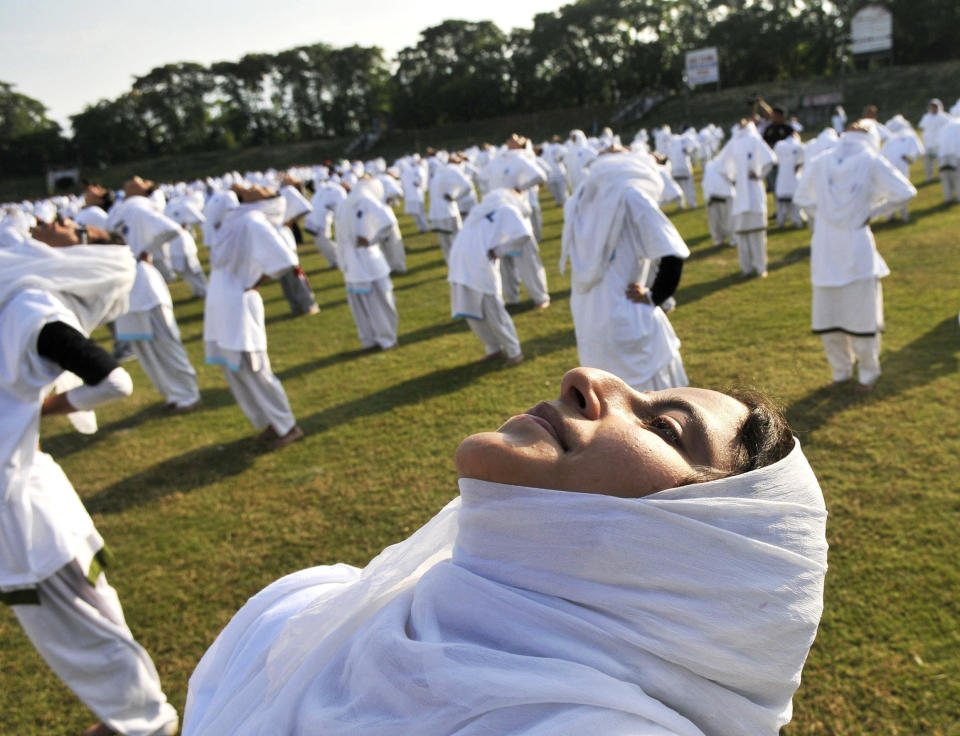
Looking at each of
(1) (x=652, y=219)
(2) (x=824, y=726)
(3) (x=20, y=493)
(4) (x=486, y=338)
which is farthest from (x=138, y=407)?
(2) (x=824, y=726)

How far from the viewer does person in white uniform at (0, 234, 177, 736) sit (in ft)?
8.09

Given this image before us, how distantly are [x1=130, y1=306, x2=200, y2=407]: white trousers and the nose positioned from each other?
6.97m

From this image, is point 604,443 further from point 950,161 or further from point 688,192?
point 688,192

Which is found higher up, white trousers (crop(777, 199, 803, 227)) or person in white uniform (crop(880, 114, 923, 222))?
person in white uniform (crop(880, 114, 923, 222))

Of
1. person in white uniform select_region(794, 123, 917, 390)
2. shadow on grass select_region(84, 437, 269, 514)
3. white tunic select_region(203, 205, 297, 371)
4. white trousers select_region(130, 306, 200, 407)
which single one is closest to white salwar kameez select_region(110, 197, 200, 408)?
white trousers select_region(130, 306, 200, 407)

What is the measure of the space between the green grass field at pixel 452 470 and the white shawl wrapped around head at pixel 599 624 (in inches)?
78.1

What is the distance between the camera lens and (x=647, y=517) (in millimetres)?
1030

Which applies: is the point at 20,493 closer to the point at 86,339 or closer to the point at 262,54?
the point at 86,339

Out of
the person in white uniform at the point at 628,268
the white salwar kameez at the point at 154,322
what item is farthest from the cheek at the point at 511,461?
the white salwar kameez at the point at 154,322

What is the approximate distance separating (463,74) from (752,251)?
2205 inches

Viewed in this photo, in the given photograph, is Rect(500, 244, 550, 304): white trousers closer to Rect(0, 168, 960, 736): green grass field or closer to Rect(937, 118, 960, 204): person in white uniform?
Rect(0, 168, 960, 736): green grass field

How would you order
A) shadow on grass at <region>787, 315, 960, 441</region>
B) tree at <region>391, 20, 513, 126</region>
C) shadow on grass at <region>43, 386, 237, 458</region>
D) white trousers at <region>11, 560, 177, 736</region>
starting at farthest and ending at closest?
1. tree at <region>391, 20, 513, 126</region>
2. shadow on grass at <region>43, 386, 237, 458</region>
3. shadow on grass at <region>787, 315, 960, 441</region>
4. white trousers at <region>11, 560, 177, 736</region>

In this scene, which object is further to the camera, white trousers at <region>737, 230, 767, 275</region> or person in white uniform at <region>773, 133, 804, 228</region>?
person in white uniform at <region>773, 133, 804, 228</region>

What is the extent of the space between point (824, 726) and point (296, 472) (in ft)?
13.5
